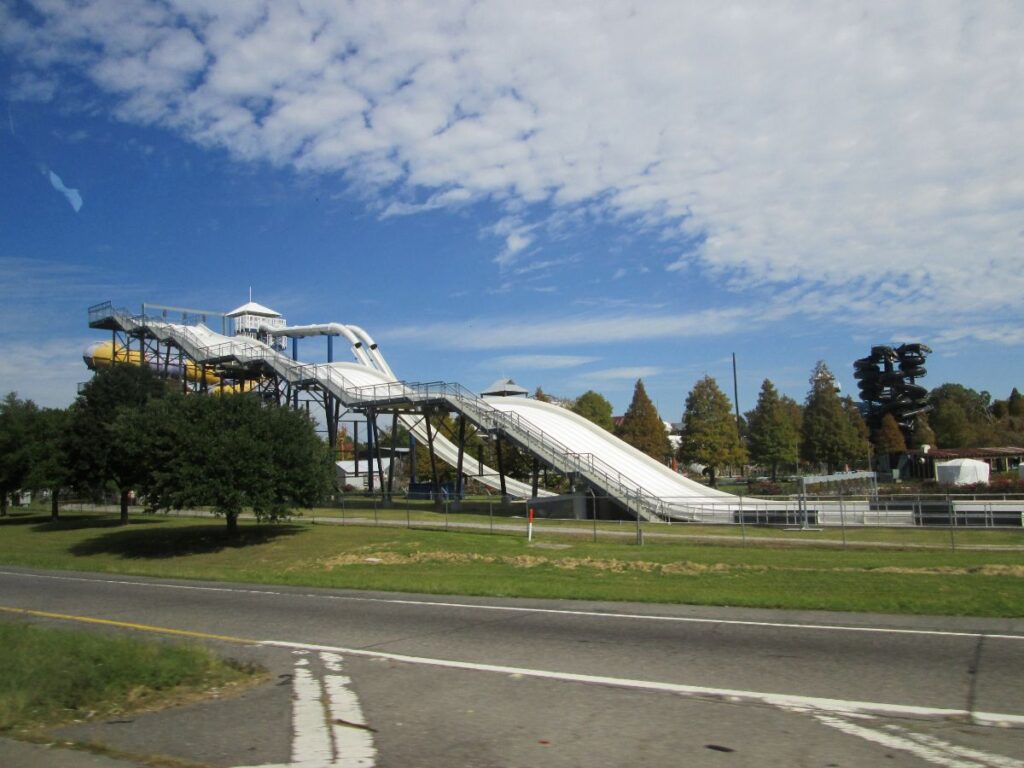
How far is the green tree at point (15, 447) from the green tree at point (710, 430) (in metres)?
46.2

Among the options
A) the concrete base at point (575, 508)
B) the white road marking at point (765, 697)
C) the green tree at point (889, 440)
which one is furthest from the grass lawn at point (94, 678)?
the green tree at point (889, 440)

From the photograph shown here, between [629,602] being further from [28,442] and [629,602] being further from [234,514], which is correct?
[28,442]

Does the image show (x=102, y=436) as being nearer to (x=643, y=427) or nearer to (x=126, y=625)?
(x=126, y=625)

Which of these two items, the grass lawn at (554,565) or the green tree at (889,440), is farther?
the green tree at (889,440)

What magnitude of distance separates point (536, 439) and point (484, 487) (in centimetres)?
2848

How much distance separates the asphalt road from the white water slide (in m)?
26.5

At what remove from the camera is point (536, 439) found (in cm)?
4553

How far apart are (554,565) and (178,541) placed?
19.8m

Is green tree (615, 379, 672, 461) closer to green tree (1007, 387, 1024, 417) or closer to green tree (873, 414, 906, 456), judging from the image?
green tree (873, 414, 906, 456)

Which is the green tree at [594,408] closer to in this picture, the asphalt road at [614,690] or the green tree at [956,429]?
the green tree at [956,429]

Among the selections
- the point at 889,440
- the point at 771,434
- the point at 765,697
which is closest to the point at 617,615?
the point at 765,697

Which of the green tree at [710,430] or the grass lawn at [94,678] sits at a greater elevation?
the green tree at [710,430]

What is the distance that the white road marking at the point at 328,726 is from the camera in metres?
6.02

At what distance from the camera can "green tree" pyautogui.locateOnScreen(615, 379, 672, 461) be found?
72.1 m
